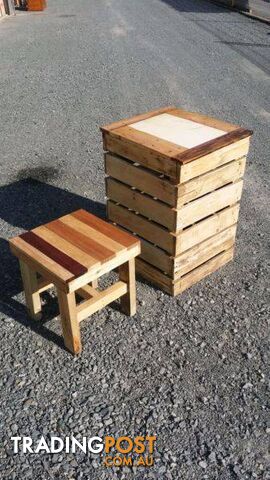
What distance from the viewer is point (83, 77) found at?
11.1m

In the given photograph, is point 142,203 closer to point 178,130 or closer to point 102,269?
point 178,130

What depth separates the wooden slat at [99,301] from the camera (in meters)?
3.73

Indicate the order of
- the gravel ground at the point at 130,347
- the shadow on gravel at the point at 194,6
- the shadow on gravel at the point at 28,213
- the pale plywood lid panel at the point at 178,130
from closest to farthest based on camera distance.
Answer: the gravel ground at the point at 130,347 < the pale plywood lid panel at the point at 178,130 < the shadow on gravel at the point at 28,213 < the shadow on gravel at the point at 194,6

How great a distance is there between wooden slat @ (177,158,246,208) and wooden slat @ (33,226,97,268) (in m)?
0.92

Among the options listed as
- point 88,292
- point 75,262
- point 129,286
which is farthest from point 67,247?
point 129,286

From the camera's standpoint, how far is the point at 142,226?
432 centimetres

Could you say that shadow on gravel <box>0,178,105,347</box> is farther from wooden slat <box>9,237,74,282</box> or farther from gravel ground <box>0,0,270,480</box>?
wooden slat <box>9,237,74,282</box>

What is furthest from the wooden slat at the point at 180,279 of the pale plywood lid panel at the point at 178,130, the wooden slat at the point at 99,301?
the pale plywood lid panel at the point at 178,130

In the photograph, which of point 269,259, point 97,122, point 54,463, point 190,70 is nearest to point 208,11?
point 190,70

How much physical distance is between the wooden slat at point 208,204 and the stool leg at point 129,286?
0.55 meters

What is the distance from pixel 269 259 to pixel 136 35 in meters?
12.4

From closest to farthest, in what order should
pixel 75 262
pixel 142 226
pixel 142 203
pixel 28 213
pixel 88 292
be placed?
pixel 75 262 → pixel 88 292 → pixel 142 203 → pixel 142 226 → pixel 28 213

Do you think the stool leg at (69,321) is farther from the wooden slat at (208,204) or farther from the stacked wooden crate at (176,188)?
the wooden slat at (208,204)

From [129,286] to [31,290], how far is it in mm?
833
